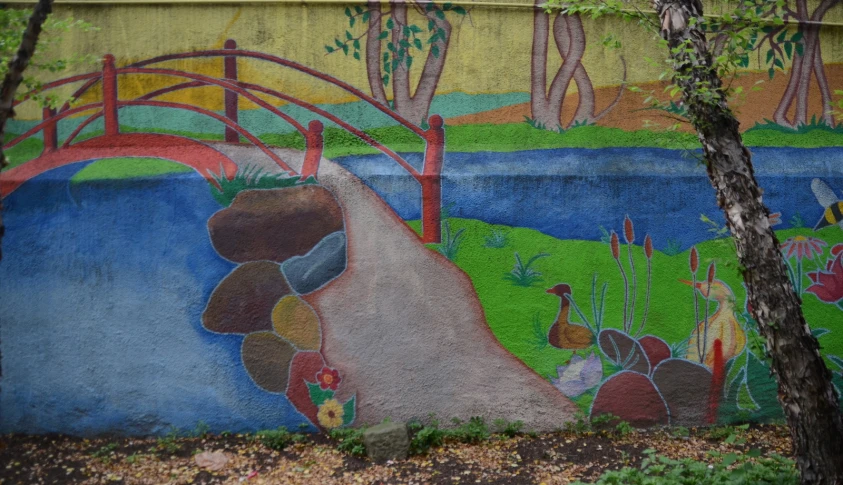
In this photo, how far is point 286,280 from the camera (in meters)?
5.20

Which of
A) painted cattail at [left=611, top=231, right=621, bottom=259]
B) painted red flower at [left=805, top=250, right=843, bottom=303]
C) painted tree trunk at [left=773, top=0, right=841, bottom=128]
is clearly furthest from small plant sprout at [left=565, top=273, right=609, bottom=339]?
painted tree trunk at [left=773, top=0, right=841, bottom=128]

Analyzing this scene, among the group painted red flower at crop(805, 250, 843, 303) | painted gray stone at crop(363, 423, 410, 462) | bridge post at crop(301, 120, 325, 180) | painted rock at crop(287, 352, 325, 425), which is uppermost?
bridge post at crop(301, 120, 325, 180)

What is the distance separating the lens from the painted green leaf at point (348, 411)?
5168 millimetres

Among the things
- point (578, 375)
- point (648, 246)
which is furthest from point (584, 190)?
point (578, 375)

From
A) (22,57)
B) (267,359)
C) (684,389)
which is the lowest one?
(684,389)

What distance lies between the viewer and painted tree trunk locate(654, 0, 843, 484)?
3.59 meters

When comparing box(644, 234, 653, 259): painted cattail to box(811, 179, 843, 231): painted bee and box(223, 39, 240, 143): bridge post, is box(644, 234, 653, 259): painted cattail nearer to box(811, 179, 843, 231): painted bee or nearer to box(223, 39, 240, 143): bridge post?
box(811, 179, 843, 231): painted bee

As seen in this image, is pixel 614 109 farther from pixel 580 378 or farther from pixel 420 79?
pixel 580 378

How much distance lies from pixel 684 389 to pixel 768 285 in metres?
1.91

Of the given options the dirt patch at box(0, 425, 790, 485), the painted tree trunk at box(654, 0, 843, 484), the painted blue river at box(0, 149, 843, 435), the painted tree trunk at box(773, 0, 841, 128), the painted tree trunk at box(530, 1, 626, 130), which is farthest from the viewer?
the painted tree trunk at box(773, 0, 841, 128)

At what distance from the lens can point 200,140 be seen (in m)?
5.34

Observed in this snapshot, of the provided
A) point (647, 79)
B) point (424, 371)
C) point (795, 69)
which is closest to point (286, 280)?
point (424, 371)

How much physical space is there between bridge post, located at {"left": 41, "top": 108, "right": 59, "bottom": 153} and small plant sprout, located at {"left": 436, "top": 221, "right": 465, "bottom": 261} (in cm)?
313

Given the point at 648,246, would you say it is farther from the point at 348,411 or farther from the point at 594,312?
the point at 348,411
